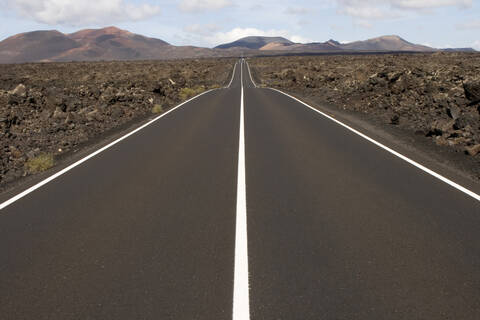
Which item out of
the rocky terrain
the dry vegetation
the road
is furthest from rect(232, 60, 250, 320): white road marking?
the dry vegetation

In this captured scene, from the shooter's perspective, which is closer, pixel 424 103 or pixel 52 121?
pixel 52 121

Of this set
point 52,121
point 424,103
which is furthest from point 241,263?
point 424,103

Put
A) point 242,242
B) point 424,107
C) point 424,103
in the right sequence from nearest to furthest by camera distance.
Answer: point 242,242 < point 424,107 < point 424,103

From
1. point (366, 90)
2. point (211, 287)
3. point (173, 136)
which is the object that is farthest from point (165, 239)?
point (366, 90)

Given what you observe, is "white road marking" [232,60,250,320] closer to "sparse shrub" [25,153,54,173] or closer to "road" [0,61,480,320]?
"road" [0,61,480,320]

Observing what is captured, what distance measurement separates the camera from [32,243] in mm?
5441

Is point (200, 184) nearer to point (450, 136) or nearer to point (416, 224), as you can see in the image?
point (416, 224)

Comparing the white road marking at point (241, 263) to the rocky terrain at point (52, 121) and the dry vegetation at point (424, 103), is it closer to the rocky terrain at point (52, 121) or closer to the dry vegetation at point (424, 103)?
the rocky terrain at point (52, 121)

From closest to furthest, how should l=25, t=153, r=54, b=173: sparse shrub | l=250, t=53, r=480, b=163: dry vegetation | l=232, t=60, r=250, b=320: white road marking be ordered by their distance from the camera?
l=232, t=60, r=250, b=320: white road marking → l=25, t=153, r=54, b=173: sparse shrub → l=250, t=53, r=480, b=163: dry vegetation

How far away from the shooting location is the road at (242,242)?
→ 3.99m

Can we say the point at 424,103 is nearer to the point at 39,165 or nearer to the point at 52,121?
the point at 39,165

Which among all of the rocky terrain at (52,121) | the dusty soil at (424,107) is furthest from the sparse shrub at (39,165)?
the dusty soil at (424,107)

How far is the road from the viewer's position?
157 inches

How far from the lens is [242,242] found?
5418 mm
